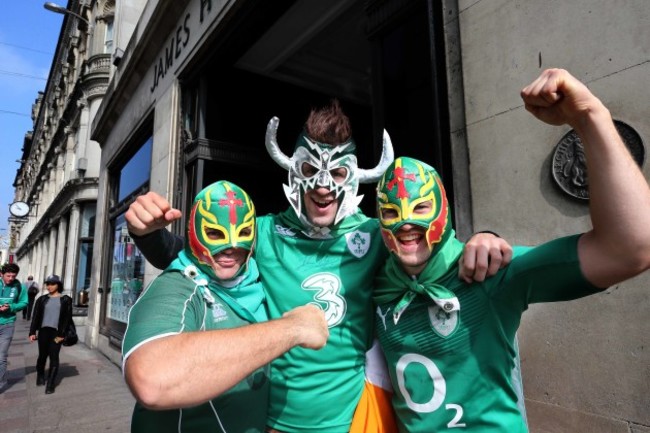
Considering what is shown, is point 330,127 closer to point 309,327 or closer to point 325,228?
point 325,228

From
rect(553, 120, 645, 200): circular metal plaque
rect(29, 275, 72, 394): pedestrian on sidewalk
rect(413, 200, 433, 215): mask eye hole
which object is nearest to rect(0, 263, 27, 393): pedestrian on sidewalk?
rect(29, 275, 72, 394): pedestrian on sidewalk

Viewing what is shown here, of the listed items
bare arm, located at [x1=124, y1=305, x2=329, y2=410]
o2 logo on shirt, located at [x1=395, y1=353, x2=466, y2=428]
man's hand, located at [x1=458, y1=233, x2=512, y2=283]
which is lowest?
o2 logo on shirt, located at [x1=395, y1=353, x2=466, y2=428]

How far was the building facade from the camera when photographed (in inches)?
80.0

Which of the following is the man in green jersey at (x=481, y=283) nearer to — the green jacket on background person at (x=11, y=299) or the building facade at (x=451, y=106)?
the building facade at (x=451, y=106)

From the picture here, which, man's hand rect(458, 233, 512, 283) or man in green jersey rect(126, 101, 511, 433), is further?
man in green jersey rect(126, 101, 511, 433)

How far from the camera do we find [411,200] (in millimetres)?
1644

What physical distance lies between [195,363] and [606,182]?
1334 millimetres

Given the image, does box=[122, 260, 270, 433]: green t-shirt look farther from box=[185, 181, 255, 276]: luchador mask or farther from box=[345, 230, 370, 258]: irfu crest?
box=[345, 230, 370, 258]: irfu crest

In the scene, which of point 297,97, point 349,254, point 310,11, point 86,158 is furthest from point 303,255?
point 86,158

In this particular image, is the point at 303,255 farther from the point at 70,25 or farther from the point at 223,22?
the point at 70,25

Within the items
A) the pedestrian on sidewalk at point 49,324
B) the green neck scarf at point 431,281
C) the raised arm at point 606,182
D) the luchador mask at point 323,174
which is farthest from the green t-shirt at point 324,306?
the pedestrian on sidewalk at point 49,324

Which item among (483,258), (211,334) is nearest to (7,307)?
(211,334)

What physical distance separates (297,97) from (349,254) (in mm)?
6457

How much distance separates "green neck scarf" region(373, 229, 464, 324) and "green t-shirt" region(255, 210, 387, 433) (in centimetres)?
21
